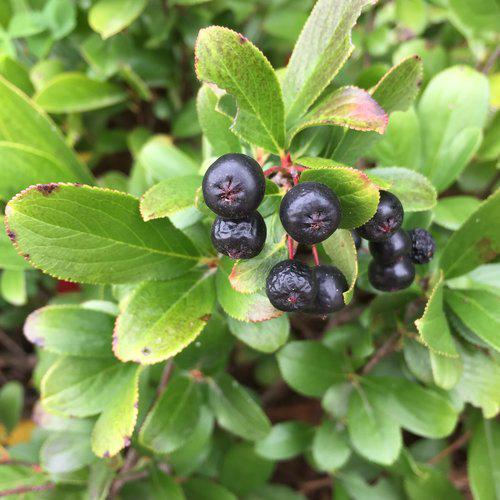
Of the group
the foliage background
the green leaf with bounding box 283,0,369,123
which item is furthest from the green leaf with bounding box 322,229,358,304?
the green leaf with bounding box 283,0,369,123

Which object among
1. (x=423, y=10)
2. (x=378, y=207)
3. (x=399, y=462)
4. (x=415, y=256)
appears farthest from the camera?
(x=423, y=10)

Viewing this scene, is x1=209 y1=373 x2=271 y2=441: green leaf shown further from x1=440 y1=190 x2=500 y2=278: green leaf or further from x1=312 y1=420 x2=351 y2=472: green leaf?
x1=440 y1=190 x2=500 y2=278: green leaf

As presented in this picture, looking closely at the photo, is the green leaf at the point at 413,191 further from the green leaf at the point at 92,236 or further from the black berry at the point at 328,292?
the green leaf at the point at 92,236

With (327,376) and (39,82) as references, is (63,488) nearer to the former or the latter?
(327,376)

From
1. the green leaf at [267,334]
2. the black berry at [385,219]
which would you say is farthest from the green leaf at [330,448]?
the black berry at [385,219]

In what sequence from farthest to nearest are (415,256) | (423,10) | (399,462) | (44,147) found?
(423,10) → (399,462) → (44,147) → (415,256)

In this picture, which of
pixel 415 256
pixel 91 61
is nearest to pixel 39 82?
pixel 91 61

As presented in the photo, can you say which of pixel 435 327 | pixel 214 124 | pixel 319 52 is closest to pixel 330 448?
→ pixel 435 327

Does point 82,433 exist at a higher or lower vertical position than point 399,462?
higher
